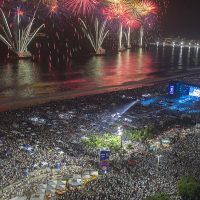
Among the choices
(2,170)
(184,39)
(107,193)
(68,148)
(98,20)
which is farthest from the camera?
(184,39)

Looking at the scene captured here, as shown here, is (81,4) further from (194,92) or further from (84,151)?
(84,151)

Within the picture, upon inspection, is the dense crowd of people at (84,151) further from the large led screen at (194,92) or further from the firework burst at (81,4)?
the firework burst at (81,4)

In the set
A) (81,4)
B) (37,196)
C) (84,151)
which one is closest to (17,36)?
(81,4)

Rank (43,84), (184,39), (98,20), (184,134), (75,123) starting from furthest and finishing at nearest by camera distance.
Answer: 1. (184,39)
2. (98,20)
3. (43,84)
4. (75,123)
5. (184,134)

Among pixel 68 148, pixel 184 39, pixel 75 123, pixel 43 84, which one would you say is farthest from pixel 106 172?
pixel 184 39

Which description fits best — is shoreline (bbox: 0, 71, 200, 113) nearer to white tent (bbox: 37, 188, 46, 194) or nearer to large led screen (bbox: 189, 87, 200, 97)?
large led screen (bbox: 189, 87, 200, 97)

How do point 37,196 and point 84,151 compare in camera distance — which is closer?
point 37,196

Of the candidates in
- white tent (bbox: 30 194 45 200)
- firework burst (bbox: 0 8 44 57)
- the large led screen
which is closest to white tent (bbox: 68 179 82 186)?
white tent (bbox: 30 194 45 200)

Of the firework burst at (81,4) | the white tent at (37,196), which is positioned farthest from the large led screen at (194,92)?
the firework burst at (81,4)

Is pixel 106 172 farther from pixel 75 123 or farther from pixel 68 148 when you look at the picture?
pixel 75 123
